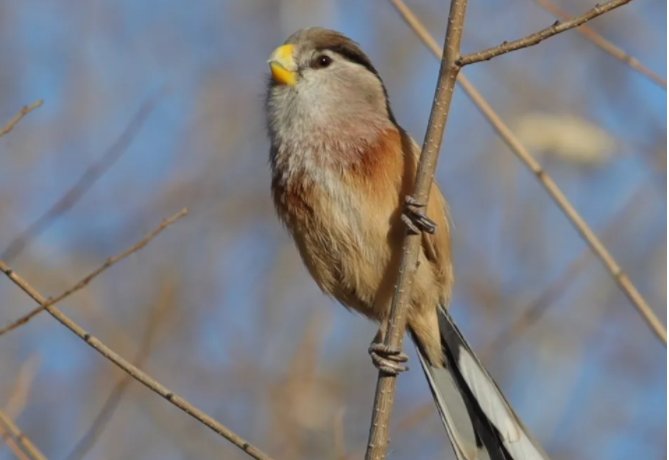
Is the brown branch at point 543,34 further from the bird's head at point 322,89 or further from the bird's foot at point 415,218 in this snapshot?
the bird's head at point 322,89

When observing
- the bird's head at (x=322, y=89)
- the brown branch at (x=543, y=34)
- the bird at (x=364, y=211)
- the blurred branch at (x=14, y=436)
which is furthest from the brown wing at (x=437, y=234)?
the blurred branch at (x=14, y=436)

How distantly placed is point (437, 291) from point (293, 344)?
7.41 feet

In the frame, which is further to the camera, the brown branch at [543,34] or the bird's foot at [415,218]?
the bird's foot at [415,218]

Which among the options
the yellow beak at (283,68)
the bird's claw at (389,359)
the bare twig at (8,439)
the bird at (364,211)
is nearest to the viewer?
the bare twig at (8,439)

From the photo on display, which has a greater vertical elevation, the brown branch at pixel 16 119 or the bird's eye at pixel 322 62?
the bird's eye at pixel 322 62

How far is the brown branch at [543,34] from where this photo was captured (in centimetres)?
276

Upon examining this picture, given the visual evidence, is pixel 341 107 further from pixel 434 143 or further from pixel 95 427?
pixel 95 427

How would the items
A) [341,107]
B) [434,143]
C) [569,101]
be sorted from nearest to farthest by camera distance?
[434,143] → [341,107] → [569,101]

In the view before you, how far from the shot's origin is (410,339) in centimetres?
411

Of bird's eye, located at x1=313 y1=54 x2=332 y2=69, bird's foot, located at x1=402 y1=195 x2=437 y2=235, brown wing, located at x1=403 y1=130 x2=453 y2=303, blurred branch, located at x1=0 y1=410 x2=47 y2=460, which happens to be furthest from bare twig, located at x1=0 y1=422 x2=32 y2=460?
bird's eye, located at x1=313 y1=54 x2=332 y2=69

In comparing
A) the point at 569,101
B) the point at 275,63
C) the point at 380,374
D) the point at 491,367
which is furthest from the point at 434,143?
the point at 569,101

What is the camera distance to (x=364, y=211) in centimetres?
351

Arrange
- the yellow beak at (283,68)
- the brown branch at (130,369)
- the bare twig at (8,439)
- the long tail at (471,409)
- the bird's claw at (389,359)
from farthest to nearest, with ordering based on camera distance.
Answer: the yellow beak at (283,68) < the long tail at (471,409) < the bird's claw at (389,359) < the bare twig at (8,439) < the brown branch at (130,369)

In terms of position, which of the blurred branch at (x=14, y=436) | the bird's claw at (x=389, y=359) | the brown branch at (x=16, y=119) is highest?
the brown branch at (x=16, y=119)
